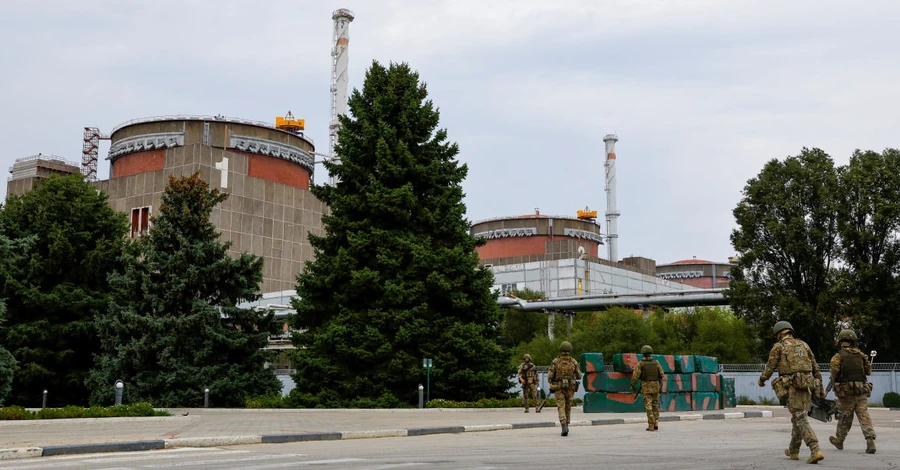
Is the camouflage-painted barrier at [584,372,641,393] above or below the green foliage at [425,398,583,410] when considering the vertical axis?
above

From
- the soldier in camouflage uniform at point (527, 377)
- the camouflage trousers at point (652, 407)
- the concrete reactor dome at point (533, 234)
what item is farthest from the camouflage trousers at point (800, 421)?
the concrete reactor dome at point (533, 234)

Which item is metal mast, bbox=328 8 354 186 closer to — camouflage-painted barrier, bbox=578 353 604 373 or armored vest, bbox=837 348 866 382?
camouflage-painted barrier, bbox=578 353 604 373

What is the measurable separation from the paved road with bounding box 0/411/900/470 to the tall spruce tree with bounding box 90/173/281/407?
20076mm

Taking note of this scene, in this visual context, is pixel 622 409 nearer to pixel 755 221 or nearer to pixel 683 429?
pixel 683 429

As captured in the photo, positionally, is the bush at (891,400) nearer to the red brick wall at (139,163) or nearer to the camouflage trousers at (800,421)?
the camouflage trousers at (800,421)

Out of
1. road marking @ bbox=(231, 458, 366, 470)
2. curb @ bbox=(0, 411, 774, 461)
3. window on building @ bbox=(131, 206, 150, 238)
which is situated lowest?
curb @ bbox=(0, 411, 774, 461)

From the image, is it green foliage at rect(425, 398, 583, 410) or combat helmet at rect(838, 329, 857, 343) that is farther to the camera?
green foliage at rect(425, 398, 583, 410)

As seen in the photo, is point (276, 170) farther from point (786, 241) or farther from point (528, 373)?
point (528, 373)

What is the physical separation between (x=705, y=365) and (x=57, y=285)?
26.6m

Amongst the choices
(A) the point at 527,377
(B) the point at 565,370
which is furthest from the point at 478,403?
(B) the point at 565,370

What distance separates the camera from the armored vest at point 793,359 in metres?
11.9

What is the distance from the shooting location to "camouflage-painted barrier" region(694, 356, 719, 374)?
3072 centimetres

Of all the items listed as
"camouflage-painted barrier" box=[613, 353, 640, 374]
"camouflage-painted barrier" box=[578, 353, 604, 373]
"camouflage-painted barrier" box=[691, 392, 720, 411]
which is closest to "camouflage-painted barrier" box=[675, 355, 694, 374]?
"camouflage-painted barrier" box=[691, 392, 720, 411]

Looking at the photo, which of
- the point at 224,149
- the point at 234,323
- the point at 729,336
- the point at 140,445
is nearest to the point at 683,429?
the point at 140,445
